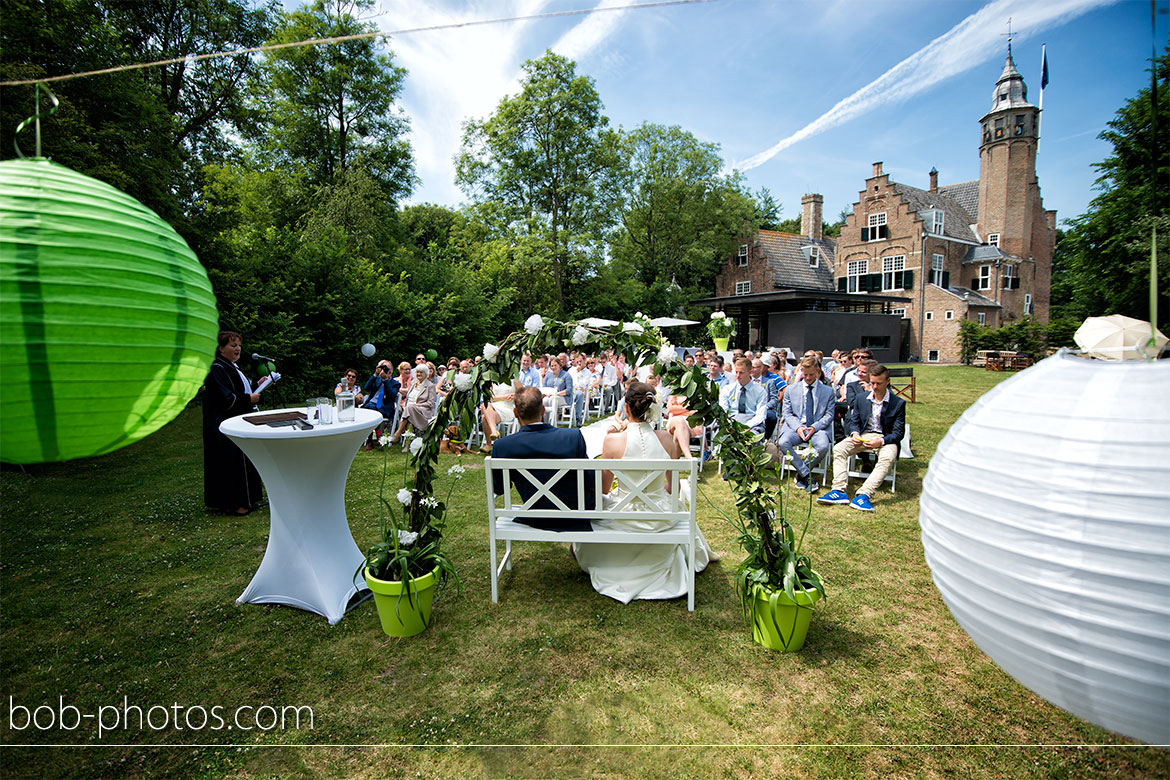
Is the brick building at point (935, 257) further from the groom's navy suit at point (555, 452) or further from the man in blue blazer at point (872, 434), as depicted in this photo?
Result: the groom's navy suit at point (555, 452)

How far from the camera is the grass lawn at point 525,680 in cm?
226

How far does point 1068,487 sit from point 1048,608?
0.26 meters

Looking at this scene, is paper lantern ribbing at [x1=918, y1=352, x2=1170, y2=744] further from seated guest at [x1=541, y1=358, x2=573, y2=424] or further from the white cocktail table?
seated guest at [x1=541, y1=358, x2=573, y2=424]

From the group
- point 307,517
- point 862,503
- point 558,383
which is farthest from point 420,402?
point 862,503

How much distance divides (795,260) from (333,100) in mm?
27407

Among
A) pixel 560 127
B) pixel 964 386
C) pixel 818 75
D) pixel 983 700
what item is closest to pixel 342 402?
pixel 818 75

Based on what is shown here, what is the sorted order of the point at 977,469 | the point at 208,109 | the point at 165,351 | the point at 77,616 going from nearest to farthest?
the point at 977,469 → the point at 165,351 → the point at 77,616 → the point at 208,109

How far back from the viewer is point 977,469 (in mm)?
1131

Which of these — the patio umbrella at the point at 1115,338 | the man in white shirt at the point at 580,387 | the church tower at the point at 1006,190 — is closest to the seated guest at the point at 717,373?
the man in white shirt at the point at 580,387

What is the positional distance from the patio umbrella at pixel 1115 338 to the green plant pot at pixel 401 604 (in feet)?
10.7

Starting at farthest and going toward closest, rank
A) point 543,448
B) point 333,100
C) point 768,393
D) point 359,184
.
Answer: point 333,100
point 359,184
point 768,393
point 543,448

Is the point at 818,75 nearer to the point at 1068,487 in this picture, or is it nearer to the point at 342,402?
the point at 1068,487

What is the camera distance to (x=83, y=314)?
1.14 metres

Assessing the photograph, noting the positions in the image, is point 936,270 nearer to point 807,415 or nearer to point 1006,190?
point 1006,190
